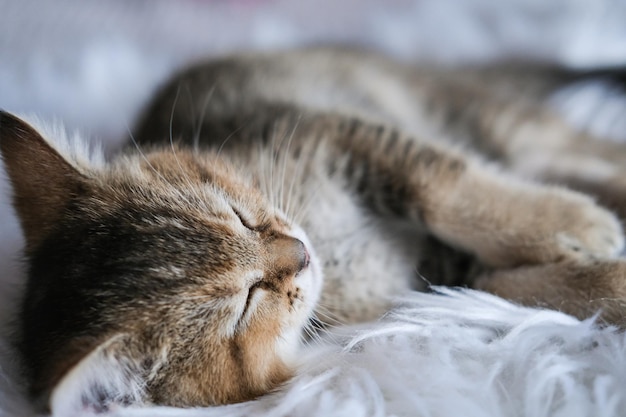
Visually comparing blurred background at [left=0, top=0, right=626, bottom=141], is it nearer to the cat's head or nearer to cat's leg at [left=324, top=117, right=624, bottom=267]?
the cat's head

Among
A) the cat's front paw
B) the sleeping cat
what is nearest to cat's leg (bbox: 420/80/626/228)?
the sleeping cat

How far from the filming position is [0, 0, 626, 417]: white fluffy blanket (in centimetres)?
64

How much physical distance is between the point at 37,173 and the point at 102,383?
1.08 feet

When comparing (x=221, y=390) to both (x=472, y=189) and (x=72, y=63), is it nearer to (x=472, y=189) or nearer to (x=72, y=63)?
(x=472, y=189)

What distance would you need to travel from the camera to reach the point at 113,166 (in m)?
0.85

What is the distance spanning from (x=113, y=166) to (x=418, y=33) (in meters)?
0.93

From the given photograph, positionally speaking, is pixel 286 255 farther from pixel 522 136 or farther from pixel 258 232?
pixel 522 136

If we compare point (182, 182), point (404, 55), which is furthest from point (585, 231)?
point (404, 55)

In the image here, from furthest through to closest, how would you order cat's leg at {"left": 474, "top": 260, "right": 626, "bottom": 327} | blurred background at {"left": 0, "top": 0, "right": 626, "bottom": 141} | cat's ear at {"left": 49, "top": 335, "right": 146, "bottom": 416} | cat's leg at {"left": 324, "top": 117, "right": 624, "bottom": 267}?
blurred background at {"left": 0, "top": 0, "right": 626, "bottom": 141}
cat's leg at {"left": 324, "top": 117, "right": 624, "bottom": 267}
cat's leg at {"left": 474, "top": 260, "right": 626, "bottom": 327}
cat's ear at {"left": 49, "top": 335, "right": 146, "bottom": 416}

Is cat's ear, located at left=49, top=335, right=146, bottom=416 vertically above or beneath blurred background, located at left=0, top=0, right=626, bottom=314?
beneath

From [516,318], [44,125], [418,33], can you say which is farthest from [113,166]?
[418,33]

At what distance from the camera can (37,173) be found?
0.80 metres

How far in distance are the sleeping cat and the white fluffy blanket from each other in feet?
0.21

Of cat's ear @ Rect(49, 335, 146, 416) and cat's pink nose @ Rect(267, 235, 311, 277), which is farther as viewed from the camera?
cat's pink nose @ Rect(267, 235, 311, 277)
